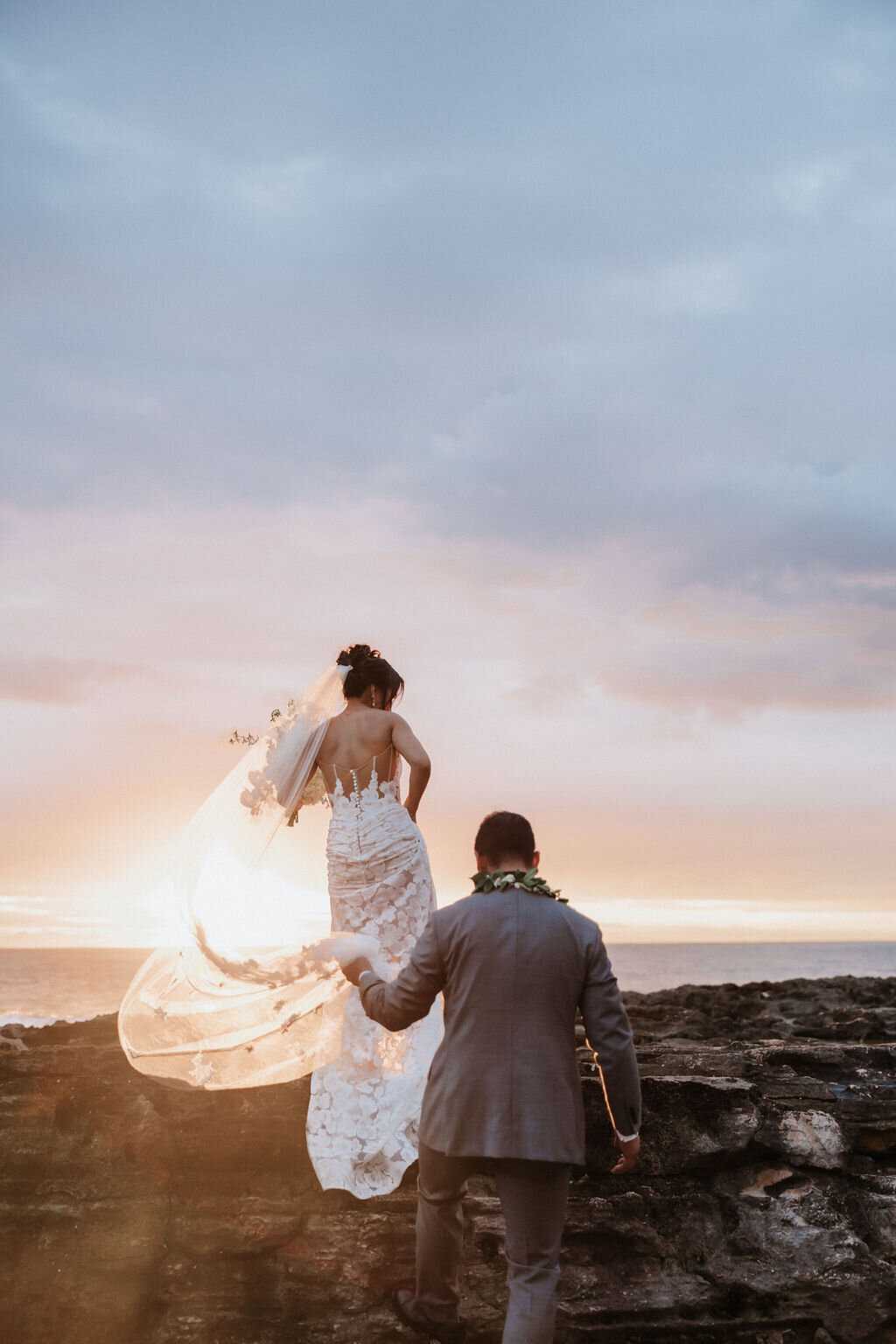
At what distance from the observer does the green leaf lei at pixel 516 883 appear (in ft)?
12.9

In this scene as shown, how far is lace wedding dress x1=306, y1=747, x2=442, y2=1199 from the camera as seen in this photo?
518 cm

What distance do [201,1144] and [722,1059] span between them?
329cm

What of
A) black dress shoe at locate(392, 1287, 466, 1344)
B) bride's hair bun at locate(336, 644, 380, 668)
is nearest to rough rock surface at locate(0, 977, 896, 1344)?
black dress shoe at locate(392, 1287, 466, 1344)

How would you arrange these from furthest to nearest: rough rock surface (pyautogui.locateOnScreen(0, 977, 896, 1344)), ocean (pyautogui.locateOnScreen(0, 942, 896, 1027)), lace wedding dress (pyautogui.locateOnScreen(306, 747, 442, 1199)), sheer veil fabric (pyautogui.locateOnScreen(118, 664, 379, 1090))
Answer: ocean (pyautogui.locateOnScreen(0, 942, 896, 1027)), sheer veil fabric (pyautogui.locateOnScreen(118, 664, 379, 1090)), lace wedding dress (pyautogui.locateOnScreen(306, 747, 442, 1199)), rough rock surface (pyautogui.locateOnScreen(0, 977, 896, 1344))

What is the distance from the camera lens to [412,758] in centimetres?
609

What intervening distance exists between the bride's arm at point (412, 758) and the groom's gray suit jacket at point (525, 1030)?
7.16ft

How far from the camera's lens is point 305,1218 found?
5039 millimetres

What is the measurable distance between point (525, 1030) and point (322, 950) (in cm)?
200

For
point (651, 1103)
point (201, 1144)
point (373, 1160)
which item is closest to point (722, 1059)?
point (651, 1103)

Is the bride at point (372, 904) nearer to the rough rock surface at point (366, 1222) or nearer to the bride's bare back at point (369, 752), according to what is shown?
the bride's bare back at point (369, 752)

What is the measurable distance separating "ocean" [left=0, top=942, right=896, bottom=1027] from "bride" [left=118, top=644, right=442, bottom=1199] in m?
16.9

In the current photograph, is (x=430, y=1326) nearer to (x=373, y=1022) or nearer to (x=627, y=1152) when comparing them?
(x=627, y=1152)

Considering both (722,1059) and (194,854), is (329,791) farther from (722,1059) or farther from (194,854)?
(722,1059)

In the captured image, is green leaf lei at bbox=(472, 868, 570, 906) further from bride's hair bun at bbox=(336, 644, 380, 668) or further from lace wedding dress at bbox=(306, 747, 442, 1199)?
bride's hair bun at bbox=(336, 644, 380, 668)
